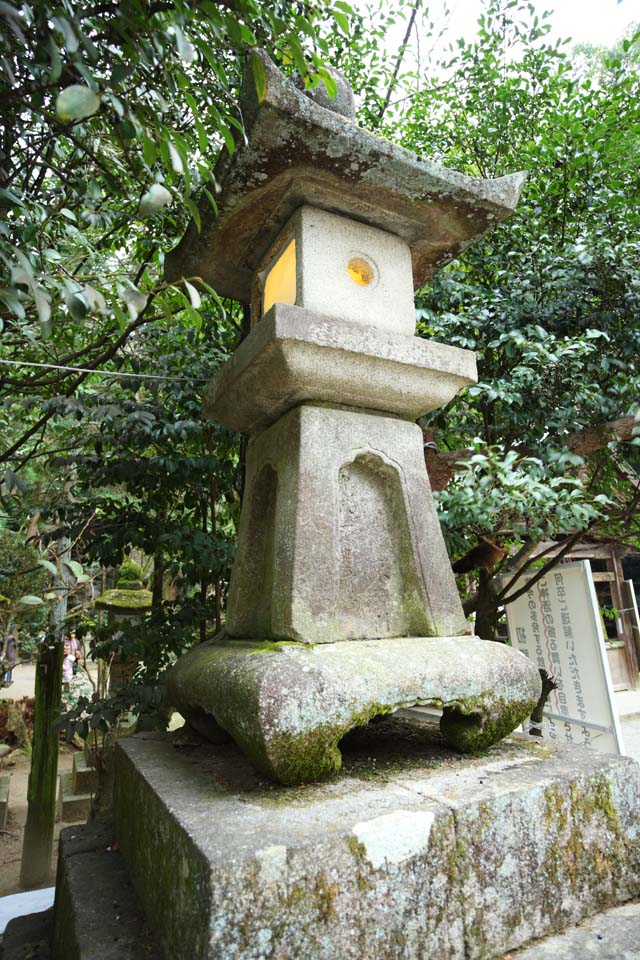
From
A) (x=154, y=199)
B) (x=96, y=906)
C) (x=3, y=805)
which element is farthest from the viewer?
(x=3, y=805)

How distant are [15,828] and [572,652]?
643 cm

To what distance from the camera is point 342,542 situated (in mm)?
2207

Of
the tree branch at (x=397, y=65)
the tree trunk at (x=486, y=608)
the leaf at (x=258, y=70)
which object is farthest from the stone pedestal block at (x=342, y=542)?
the tree branch at (x=397, y=65)

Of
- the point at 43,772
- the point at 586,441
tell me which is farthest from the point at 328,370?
the point at 43,772

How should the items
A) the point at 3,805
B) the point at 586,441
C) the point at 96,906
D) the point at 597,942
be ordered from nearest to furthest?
the point at 597,942
the point at 96,906
the point at 586,441
the point at 3,805

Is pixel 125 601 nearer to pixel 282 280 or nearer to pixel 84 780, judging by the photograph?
pixel 84 780

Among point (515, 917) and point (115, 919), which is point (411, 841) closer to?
point (515, 917)

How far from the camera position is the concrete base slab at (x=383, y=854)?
1.24 meters

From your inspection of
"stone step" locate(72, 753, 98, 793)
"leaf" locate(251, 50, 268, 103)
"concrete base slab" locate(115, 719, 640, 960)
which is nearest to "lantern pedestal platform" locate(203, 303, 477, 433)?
"leaf" locate(251, 50, 268, 103)

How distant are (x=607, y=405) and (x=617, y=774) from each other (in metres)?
2.24

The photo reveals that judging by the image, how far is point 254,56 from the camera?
1.67m

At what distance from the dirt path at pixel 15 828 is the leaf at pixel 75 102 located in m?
5.64

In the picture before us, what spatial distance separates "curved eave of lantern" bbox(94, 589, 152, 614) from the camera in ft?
17.5

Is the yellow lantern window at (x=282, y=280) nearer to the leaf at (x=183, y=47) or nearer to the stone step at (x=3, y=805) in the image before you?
the leaf at (x=183, y=47)
